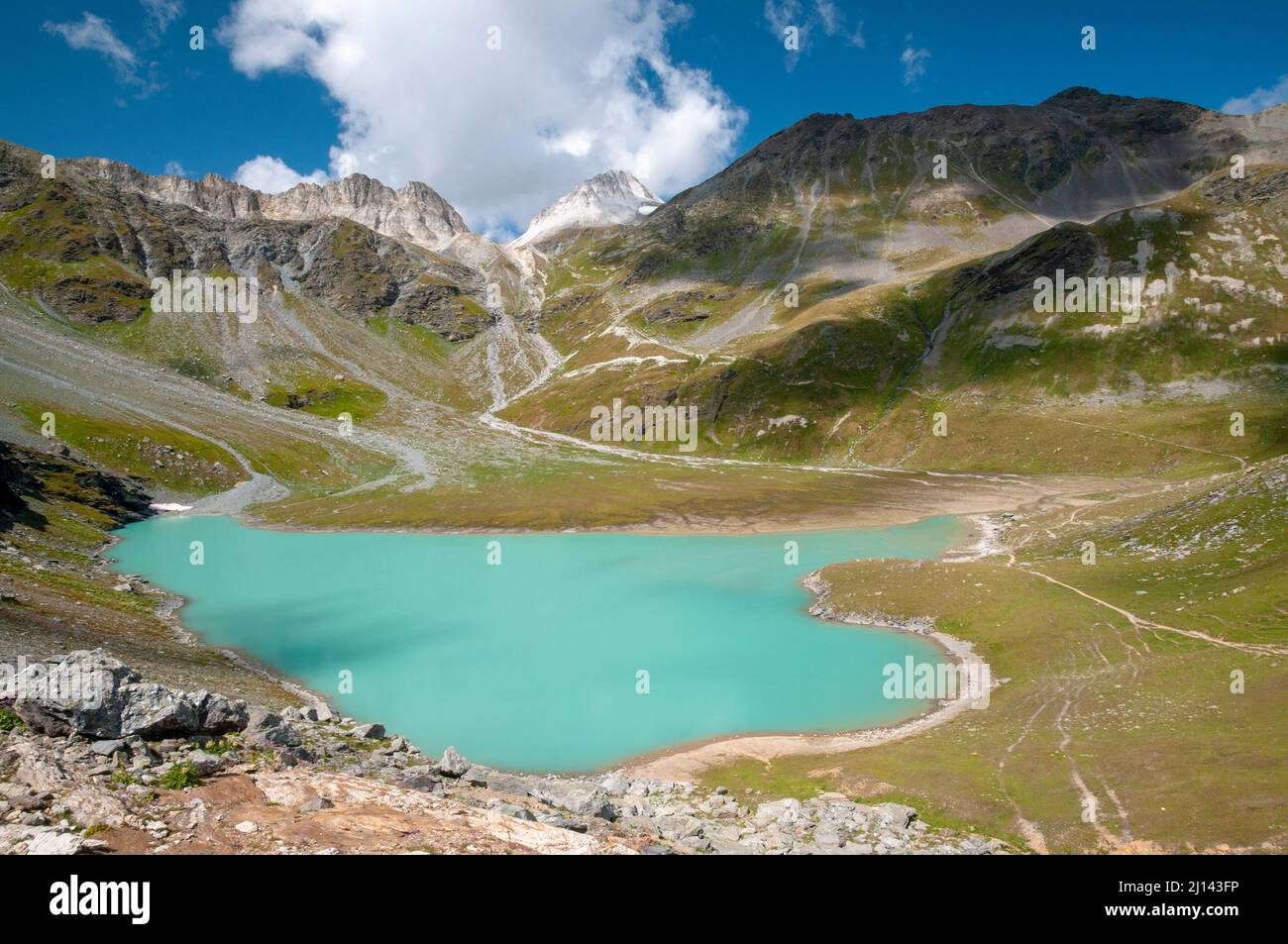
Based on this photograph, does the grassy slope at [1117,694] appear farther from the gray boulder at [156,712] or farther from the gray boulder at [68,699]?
the gray boulder at [68,699]

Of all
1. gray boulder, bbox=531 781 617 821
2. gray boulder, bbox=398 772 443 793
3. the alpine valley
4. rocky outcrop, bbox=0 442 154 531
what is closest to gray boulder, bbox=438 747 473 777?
the alpine valley

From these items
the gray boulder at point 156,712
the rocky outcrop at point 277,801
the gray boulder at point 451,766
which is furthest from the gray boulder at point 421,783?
the gray boulder at point 156,712

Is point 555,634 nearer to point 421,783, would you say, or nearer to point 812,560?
point 421,783

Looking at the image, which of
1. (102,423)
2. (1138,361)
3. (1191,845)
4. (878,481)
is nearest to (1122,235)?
(1138,361)

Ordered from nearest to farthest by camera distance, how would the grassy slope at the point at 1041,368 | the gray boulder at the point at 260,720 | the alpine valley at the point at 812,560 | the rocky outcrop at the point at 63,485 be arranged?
the alpine valley at the point at 812,560
the gray boulder at the point at 260,720
the rocky outcrop at the point at 63,485
the grassy slope at the point at 1041,368

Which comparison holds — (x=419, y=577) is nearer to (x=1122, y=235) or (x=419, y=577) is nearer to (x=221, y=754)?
(x=221, y=754)
